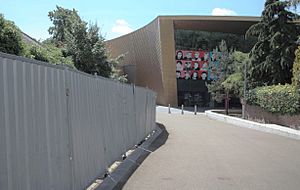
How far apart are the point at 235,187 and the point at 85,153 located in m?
2.95

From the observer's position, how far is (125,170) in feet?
31.8

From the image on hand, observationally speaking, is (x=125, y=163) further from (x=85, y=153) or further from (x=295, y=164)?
(x=295, y=164)

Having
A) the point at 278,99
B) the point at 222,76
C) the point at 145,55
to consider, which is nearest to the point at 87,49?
the point at 278,99

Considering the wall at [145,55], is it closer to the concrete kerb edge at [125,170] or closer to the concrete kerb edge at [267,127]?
the concrete kerb edge at [267,127]

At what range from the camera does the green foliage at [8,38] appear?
11.4 m

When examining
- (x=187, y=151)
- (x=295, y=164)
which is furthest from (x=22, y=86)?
(x=187, y=151)

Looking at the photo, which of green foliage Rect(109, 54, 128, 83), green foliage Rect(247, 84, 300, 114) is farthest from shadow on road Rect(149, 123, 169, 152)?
green foliage Rect(109, 54, 128, 83)

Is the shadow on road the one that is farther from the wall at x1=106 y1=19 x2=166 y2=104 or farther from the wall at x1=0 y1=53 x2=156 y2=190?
the wall at x1=106 y1=19 x2=166 y2=104

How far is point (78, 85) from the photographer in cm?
702

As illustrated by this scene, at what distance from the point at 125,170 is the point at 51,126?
4432mm

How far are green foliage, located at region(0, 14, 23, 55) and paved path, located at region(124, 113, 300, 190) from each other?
15.1 ft

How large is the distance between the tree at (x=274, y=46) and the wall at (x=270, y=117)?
7.71 ft

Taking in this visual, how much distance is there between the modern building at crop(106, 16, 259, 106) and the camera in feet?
186

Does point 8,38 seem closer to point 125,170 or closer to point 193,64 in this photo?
point 125,170
